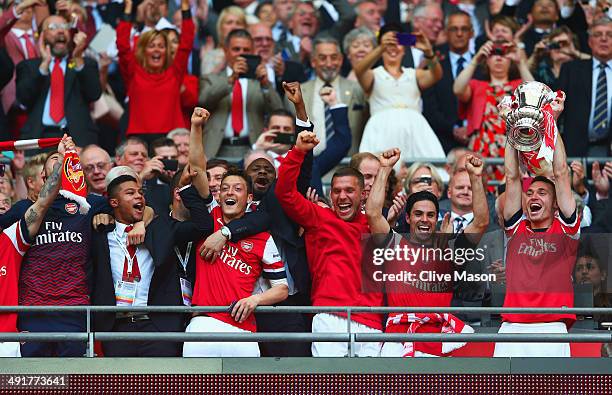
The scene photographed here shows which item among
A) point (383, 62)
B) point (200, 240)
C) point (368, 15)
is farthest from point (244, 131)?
point (200, 240)

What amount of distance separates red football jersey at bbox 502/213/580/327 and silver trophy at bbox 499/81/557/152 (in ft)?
2.11

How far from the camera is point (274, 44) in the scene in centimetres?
1784

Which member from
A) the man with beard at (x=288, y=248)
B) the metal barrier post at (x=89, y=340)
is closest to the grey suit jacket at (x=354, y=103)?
the man with beard at (x=288, y=248)

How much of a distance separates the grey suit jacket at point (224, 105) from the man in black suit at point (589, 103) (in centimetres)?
297

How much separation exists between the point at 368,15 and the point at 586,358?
8289 millimetres

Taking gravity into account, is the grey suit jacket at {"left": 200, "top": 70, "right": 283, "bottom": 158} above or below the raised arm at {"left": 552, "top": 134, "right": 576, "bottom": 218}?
above

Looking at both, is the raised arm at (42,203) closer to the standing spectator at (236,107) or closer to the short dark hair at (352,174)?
the short dark hair at (352,174)

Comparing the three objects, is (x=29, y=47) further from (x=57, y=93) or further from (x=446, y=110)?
(x=446, y=110)

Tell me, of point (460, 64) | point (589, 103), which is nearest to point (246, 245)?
point (589, 103)

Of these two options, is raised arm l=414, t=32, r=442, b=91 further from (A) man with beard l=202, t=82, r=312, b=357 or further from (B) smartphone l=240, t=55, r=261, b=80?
(A) man with beard l=202, t=82, r=312, b=357

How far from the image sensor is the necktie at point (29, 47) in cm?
1700

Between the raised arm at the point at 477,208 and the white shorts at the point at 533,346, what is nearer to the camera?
the white shorts at the point at 533,346

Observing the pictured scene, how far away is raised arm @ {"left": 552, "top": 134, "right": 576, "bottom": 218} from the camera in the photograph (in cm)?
1144

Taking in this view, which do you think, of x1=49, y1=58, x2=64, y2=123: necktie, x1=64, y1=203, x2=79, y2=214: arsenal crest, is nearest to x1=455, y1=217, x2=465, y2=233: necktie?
x1=64, y1=203, x2=79, y2=214: arsenal crest
